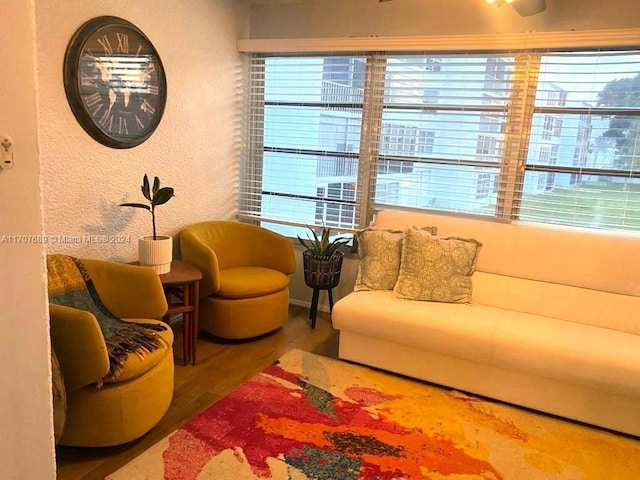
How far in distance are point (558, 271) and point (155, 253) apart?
7.85 ft

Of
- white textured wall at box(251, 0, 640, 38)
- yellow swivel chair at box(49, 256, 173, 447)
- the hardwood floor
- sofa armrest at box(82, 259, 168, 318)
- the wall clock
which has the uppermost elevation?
white textured wall at box(251, 0, 640, 38)

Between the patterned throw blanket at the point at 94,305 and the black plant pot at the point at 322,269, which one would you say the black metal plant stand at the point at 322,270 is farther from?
the patterned throw blanket at the point at 94,305

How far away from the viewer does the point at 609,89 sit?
10.4 feet

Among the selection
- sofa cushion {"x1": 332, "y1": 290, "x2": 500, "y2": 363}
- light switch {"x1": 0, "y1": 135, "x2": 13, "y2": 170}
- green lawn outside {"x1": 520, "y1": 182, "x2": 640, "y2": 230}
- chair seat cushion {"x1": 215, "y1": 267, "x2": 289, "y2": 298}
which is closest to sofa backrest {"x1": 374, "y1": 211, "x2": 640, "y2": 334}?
green lawn outside {"x1": 520, "y1": 182, "x2": 640, "y2": 230}

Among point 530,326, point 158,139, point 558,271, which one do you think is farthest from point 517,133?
point 158,139

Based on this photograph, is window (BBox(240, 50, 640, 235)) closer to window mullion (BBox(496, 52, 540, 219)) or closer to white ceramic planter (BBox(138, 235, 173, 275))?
window mullion (BBox(496, 52, 540, 219))

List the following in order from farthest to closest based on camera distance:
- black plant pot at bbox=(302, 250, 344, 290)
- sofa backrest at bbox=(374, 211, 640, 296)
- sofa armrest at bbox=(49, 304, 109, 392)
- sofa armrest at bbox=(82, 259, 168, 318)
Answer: black plant pot at bbox=(302, 250, 344, 290)
sofa backrest at bbox=(374, 211, 640, 296)
sofa armrest at bbox=(82, 259, 168, 318)
sofa armrest at bbox=(49, 304, 109, 392)

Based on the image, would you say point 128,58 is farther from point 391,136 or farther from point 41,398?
point 41,398

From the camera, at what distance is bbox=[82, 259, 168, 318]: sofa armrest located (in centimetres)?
258

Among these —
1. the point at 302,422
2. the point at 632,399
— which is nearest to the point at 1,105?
the point at 302,422

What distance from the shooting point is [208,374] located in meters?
2.96

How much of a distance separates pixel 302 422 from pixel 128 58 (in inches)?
90.7

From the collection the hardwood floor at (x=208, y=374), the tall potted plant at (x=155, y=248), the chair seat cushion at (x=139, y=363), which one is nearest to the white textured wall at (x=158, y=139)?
the tall potted plant at (x=155, y=248)

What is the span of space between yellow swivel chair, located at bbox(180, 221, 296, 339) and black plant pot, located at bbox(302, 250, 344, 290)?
0.45 feet
